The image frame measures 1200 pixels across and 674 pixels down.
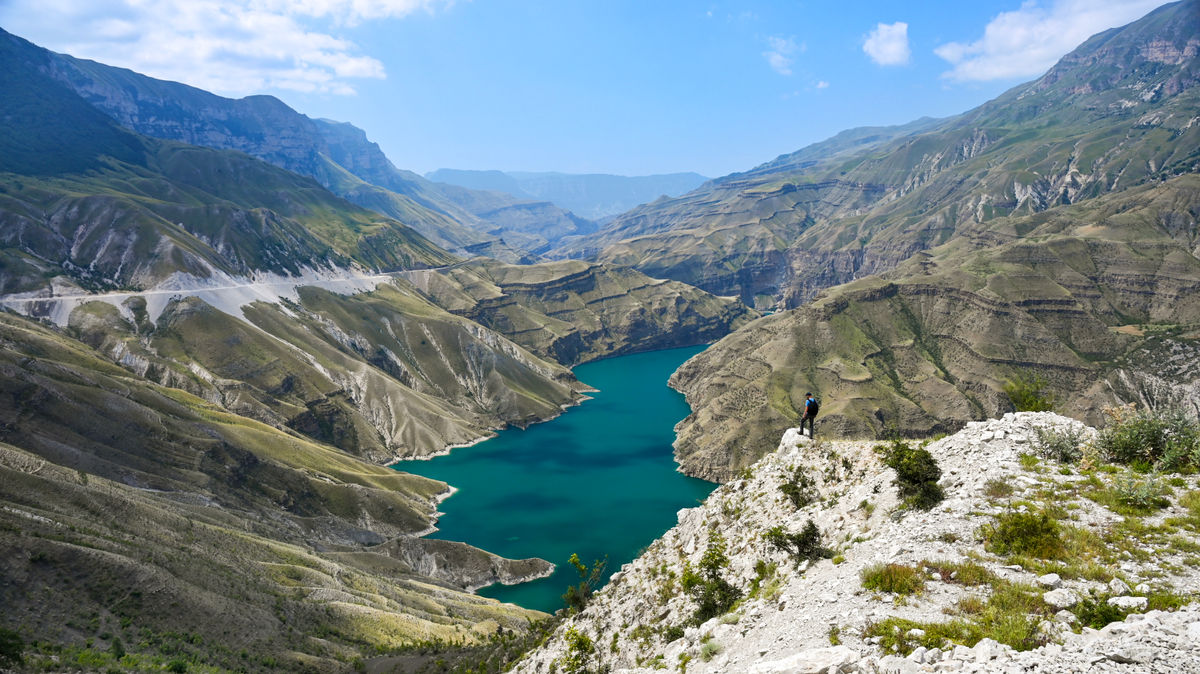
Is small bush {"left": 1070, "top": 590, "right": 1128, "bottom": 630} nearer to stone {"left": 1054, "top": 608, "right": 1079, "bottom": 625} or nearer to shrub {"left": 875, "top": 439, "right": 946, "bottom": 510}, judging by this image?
stone {"left": 1054, "top": 608, "right": 1079, "bottom": 625}

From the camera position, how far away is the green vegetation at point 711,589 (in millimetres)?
21000

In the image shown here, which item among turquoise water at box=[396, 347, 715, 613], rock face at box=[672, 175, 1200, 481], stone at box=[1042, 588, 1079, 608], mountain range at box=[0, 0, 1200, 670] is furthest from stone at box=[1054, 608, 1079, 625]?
rock face at box=[672, 175, 1200, 481]

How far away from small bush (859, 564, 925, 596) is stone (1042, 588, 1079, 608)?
290cm

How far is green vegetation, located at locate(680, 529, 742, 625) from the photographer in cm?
2100

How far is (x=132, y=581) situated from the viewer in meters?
46.0

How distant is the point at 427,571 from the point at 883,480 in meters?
85.6

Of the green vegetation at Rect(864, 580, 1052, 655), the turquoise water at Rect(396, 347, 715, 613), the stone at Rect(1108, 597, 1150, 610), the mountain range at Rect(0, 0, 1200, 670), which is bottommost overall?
the turquoise water at Rect(396, 347, 715, 613)

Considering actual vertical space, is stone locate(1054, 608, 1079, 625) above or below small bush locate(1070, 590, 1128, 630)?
below

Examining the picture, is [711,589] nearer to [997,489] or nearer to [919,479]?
[919,479]

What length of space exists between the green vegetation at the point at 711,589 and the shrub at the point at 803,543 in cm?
254

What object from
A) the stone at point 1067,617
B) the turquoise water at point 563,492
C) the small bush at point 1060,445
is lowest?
the turquoise water at point 563,492

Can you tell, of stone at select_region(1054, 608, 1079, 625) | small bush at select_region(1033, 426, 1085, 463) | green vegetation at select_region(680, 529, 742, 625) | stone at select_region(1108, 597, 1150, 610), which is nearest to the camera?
stone at select_region(1108, 597, 1150, 610)

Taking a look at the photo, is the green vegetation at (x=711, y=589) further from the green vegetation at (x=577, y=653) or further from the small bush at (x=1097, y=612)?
the small bush at (x=1097, y=612)

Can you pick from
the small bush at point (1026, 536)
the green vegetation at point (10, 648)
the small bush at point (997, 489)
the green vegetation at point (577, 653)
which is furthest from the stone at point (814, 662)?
the green vegetation at point (10, 648)
